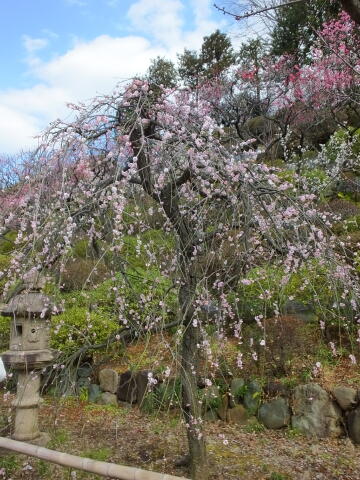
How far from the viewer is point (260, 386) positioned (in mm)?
4617

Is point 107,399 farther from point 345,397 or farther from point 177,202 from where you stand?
point 177,202

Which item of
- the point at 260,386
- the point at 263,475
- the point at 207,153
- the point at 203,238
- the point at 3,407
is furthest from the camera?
the point at 3,407

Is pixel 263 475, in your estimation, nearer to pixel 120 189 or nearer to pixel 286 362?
pixel 286 362

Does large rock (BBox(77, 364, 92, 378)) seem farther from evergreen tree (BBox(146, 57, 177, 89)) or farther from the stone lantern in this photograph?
evergreen tree (BBox(146, 57, 177, 89))

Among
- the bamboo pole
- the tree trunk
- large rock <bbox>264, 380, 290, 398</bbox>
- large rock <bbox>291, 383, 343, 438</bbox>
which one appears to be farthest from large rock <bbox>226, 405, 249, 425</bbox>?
the bamboo pole

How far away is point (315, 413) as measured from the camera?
168 inches

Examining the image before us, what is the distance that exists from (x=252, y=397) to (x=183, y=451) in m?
0.99

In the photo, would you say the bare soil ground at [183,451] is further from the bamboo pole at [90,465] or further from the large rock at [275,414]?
the bamboo pole at [90,465]

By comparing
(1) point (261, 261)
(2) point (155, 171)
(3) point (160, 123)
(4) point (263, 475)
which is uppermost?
(3) point (160, 123)

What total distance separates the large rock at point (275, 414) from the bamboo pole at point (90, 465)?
106 inches

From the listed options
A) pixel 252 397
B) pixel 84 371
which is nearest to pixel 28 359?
pixel 84 371

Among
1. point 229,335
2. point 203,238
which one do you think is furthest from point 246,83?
point 203,238

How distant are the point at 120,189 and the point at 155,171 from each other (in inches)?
19.6

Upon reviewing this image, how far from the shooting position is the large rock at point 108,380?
5.70 meters
